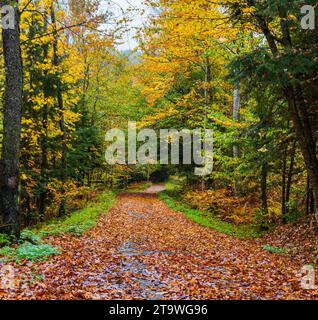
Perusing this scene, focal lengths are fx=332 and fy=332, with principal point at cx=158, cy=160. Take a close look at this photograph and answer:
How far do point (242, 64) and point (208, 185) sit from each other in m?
14.8

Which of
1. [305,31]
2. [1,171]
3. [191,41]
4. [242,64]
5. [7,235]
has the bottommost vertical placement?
[7,235]

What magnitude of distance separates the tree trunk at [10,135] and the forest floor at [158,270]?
1.54 metres

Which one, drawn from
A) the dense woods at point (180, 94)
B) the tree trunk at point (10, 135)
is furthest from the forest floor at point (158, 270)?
the dense woods at point (180, 94)

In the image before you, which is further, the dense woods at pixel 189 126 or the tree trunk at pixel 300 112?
the tree trunk at pixel 300 112

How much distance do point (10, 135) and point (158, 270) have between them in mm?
4891

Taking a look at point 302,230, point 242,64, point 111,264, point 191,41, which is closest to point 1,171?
point 111,264

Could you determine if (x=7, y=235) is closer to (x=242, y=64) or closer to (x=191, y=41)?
(x=242, y=64)

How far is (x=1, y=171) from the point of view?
822 cm

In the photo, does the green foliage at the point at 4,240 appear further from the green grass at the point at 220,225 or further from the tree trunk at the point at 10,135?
the green grass at the point at 220,225

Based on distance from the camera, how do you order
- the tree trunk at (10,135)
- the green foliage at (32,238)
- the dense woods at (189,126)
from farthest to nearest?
1. the green foliage at (32,238)
2. the tree trunk at (10,135)
3. the dense woods at (189,126)

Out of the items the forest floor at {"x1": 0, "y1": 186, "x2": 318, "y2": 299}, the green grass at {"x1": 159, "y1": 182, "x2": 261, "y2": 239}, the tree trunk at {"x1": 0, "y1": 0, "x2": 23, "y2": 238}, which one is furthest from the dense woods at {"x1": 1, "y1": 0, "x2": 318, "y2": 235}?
the forest floor at {"x1": 0, "y1": 186, "x2": 318, "y2": 299}

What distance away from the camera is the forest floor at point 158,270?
19.3ft

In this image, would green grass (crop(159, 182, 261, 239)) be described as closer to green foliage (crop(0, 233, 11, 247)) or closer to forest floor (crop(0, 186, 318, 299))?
forest floor (crop(0, 186, 318, 299))

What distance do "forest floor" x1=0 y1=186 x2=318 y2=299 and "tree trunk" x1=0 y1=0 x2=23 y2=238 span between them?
154 cm
